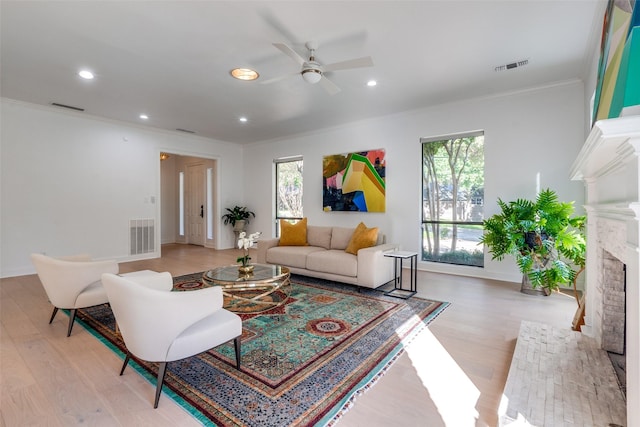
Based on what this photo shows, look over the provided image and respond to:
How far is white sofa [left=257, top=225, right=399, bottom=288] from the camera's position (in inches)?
152

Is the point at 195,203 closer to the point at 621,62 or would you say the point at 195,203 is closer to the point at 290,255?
the point at 290,255

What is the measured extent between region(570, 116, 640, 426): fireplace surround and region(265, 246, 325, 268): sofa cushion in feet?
10.4

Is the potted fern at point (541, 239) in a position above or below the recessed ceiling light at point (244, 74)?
below

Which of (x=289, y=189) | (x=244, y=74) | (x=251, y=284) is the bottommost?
(x=251, y=284)

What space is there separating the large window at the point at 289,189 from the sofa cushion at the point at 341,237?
233 cm

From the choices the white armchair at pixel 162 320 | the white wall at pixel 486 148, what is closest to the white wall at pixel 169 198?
the white wall at pixel 486 148

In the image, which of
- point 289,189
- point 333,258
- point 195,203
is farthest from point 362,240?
point 195,203

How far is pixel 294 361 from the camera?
7.32 feet

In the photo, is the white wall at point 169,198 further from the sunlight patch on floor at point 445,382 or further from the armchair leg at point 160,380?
the sunlight patch on floor at point 445,382

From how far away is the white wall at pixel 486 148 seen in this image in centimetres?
411

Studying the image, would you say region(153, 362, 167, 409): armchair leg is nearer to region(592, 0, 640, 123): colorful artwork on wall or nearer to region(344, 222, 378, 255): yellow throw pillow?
region(592, 0, 640, 123): colorful artwork on wall

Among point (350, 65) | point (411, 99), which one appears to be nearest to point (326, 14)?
point (350, 65)

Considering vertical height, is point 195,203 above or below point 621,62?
below

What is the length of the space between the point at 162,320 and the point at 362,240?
2918 mm
